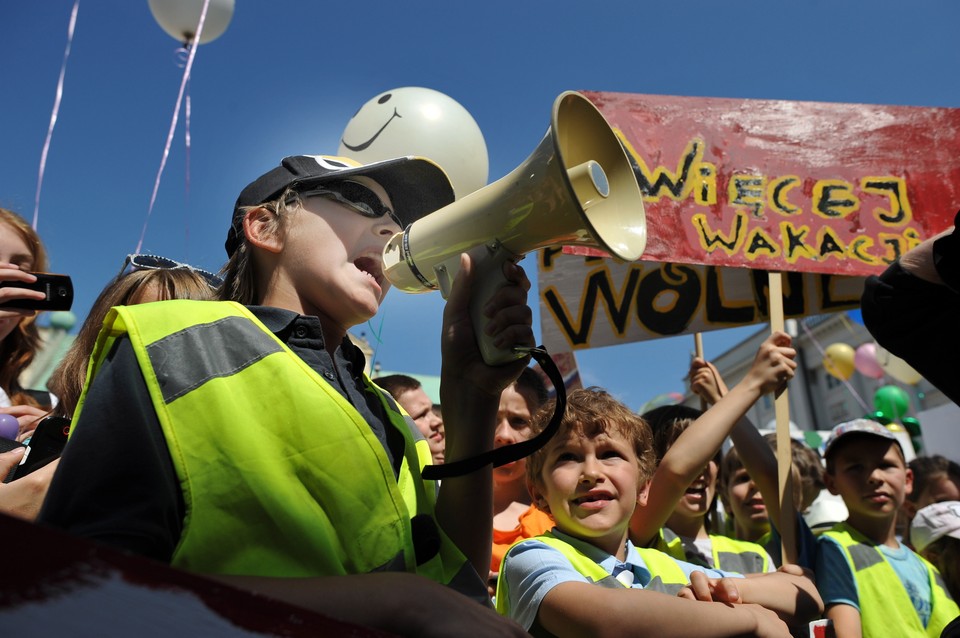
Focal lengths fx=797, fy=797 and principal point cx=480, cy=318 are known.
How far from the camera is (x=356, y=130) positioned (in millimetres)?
4281

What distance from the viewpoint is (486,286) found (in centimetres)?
147

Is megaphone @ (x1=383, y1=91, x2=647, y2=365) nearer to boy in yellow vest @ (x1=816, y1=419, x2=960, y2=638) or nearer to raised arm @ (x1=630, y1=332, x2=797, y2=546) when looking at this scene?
raised arm @ (x1=630, y1=332, x2=797, y2=546)

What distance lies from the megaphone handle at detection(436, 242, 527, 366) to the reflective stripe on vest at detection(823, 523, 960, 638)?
208cm

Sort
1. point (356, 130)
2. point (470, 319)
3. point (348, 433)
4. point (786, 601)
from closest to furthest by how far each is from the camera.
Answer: point (348, 433), point (470, 319), point (786, 601), point (356, 130)

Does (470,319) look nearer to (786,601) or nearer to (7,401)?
(786,601)

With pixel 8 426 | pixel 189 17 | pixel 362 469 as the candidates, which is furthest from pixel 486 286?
pixel 189 17

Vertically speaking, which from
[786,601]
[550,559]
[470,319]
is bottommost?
[786,601]

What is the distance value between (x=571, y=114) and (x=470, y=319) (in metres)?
0.43

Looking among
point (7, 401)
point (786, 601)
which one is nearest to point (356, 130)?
point (7, 401)

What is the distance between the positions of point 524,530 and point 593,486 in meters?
0.81

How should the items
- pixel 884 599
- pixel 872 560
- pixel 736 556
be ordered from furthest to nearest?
1. pixel 736 556
2. pixel 872 560
3. pixel 884 599

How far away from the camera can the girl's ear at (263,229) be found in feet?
5.23

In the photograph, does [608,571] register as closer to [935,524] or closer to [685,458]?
[685,458]

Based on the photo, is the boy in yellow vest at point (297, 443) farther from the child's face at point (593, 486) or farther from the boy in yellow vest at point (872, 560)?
the boy in yellow vest at point (872, 560)
